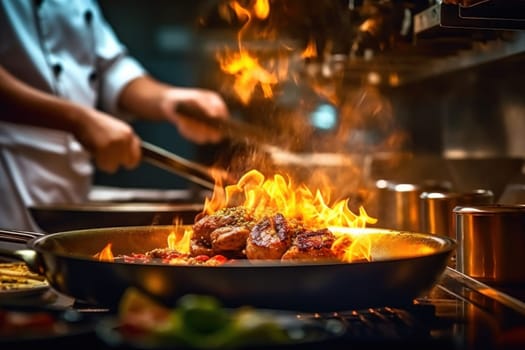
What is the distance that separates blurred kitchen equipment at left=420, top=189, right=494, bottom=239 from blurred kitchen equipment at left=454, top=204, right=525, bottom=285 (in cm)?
31

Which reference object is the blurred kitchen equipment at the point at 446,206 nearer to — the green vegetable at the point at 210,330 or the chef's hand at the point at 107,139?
the green vegetable at the point at 210,330

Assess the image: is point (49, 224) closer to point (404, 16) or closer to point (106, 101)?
point (404, 16)

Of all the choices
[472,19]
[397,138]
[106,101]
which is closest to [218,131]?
[106,101]

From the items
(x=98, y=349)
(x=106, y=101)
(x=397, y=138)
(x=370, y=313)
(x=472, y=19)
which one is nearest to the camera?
(x=98, y=349)

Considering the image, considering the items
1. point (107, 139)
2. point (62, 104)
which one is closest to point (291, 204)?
point (107, 139)

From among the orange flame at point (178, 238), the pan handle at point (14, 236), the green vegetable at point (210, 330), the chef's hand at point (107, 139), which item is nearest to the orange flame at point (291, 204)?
the orange flame at point (178, 238)

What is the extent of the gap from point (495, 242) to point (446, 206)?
368 mm

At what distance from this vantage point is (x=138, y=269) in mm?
1095

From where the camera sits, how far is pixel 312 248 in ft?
4.39

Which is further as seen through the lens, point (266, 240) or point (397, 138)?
point (397, 138)

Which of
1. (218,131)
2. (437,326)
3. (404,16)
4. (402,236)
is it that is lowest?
(437,326)

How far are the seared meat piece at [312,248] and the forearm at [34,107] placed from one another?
1701 millimetres

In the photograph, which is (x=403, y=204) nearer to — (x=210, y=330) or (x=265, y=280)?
(x=265, y=280)

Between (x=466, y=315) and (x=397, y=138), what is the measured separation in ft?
10.3
